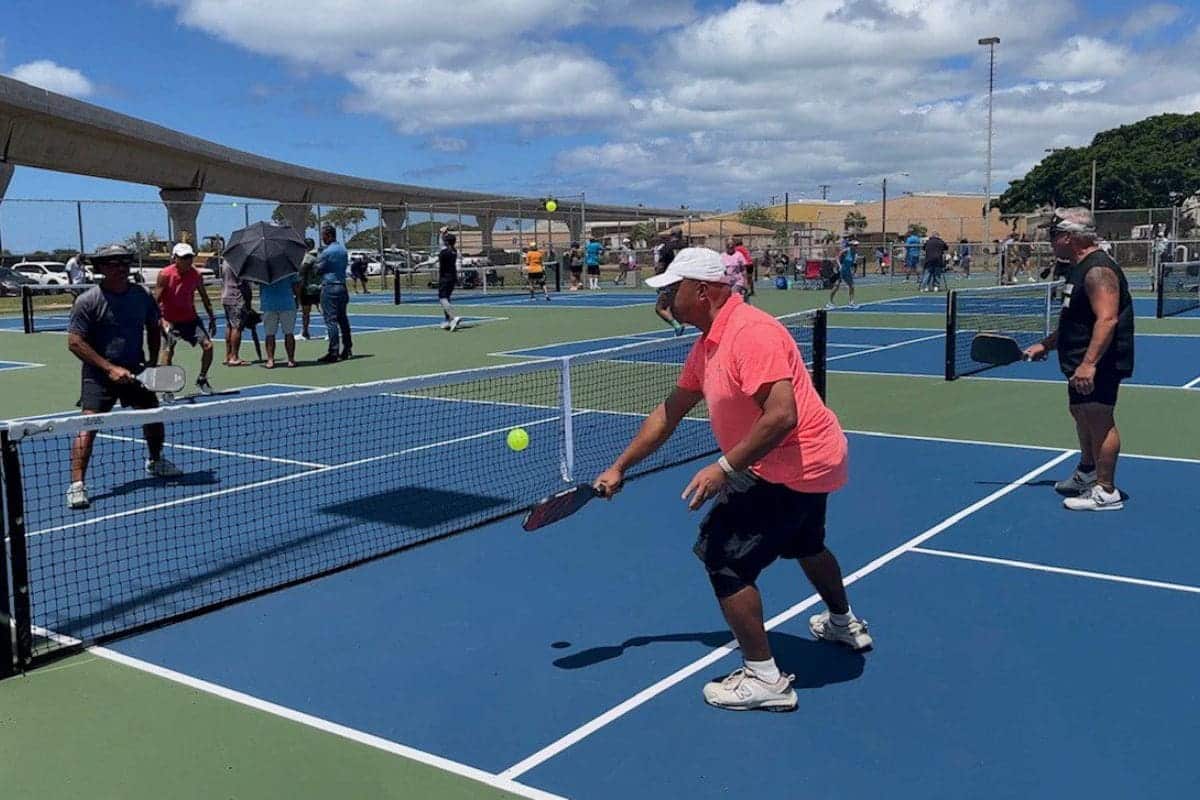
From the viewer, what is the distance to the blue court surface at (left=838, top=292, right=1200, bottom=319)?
949 inches

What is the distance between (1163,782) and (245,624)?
13.7 ft

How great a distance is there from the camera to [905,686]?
15.3ft

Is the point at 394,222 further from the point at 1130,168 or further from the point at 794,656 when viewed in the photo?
the point at 1130,168

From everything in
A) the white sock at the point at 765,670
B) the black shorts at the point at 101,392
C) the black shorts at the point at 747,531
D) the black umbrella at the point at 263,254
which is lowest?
the white sock at the point at 765,670

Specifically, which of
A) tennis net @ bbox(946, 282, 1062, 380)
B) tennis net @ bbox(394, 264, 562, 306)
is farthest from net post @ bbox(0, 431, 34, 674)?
tennis net @ bbox(394, 264, 562, 306)

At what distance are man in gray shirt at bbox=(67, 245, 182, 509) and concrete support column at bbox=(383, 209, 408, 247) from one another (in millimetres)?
30433

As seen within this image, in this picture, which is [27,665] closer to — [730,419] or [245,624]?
[245,624]

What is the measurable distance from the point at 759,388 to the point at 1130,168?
77.5 m

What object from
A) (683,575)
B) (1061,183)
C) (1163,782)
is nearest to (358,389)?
(683,575)

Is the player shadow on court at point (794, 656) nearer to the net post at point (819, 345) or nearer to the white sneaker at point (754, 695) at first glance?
the white sneaker at point (754, 695)

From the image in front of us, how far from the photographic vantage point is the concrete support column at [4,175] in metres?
43.7

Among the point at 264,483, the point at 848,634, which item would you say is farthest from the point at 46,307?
the point at 848,634

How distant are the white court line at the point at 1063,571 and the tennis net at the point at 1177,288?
58.1 feet

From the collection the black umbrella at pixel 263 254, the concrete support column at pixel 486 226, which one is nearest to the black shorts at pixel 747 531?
the black umbrella at pixel 263 254
